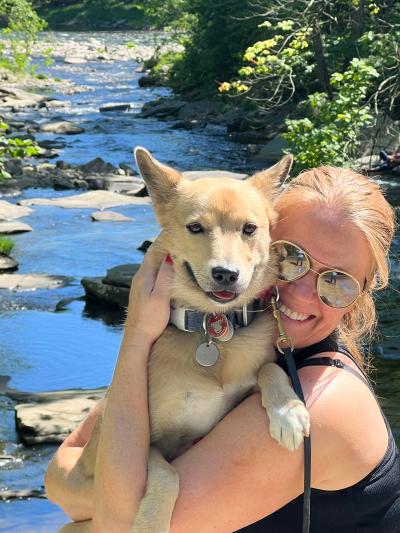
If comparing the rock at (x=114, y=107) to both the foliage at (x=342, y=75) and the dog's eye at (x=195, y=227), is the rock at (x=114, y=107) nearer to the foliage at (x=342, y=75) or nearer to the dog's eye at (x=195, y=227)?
the foliage at (x=342, y=75)

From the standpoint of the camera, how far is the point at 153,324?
294cm

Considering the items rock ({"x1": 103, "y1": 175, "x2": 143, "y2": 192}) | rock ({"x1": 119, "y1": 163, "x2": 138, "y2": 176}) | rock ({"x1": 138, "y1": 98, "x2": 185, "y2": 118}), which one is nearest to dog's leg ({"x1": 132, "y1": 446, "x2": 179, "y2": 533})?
rock ({"x1": 103, "y1": 175, "x2": 143, "y2": 192})

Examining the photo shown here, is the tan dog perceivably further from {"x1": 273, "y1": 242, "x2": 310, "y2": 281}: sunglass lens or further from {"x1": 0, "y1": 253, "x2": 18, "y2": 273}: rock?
{"x1": 0, "y1": 253, "x2": 18, "y2": 273}: rock

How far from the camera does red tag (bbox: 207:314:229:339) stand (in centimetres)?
307

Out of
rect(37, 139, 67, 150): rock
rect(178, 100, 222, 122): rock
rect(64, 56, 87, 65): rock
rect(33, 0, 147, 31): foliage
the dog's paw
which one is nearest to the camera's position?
the dog's paw

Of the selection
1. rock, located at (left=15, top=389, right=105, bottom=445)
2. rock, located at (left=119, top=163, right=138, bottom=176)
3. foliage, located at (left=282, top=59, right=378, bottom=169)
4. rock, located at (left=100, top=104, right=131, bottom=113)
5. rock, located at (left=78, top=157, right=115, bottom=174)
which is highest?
foliage, located at (left=282, top=59, right=378, bottom=169)

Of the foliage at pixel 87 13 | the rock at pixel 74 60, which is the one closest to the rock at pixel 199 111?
the rock at pixel 74 60

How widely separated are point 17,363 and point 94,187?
940 cm

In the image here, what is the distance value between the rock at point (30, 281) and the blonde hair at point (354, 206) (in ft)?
28.8

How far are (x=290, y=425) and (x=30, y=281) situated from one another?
31.3 feet

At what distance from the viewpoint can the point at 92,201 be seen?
16.6m

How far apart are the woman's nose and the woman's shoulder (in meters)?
0.28

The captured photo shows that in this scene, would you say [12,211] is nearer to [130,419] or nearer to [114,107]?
[130,419]

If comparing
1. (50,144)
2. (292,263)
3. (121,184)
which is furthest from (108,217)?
(292,263)
